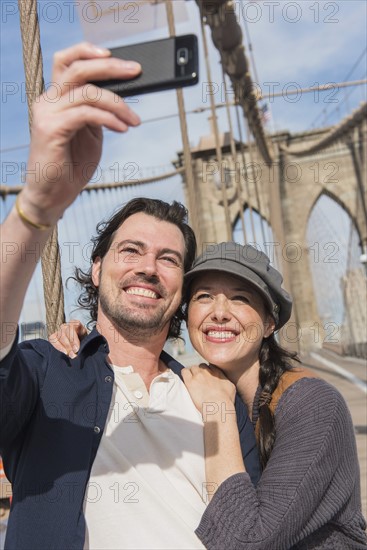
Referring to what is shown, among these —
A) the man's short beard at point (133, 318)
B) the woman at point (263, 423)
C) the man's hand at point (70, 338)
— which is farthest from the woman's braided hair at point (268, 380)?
the man's hand at point (70, 338)

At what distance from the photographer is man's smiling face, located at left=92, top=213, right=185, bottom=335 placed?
5.12 ft

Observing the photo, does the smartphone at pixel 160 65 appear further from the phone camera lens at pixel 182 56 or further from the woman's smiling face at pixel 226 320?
the woman's smiling face at pixel 226 320

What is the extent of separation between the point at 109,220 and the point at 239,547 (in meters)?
0.88

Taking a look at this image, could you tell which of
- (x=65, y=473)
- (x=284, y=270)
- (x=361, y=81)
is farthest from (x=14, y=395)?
(x=361, y=81)

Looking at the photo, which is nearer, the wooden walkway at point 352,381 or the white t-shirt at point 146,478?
the white t-shirt at point 146,478

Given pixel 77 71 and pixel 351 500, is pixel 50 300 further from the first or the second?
pixel 77 71

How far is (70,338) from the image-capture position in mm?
1515

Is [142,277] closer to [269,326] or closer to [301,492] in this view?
[269,326]

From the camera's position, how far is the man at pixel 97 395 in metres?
0.88

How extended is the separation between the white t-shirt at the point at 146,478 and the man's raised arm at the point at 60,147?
0.43 metres

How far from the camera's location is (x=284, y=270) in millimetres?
13695

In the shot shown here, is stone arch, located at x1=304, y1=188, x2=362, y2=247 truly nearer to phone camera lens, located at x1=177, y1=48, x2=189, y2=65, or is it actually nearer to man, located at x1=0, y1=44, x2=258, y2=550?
man, located at x1=0, y1=44, x2=258, y2=550

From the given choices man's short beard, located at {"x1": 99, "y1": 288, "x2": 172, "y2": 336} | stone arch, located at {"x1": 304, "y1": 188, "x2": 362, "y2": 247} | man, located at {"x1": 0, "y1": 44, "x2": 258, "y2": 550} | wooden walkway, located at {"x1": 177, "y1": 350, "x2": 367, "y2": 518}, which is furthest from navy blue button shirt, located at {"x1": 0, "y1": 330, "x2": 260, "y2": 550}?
stone arch, located at {"x1": 304, "y1": 188, "x2": 362, "y2": 247}

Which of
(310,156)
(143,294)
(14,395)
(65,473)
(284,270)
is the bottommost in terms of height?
(65,473)
